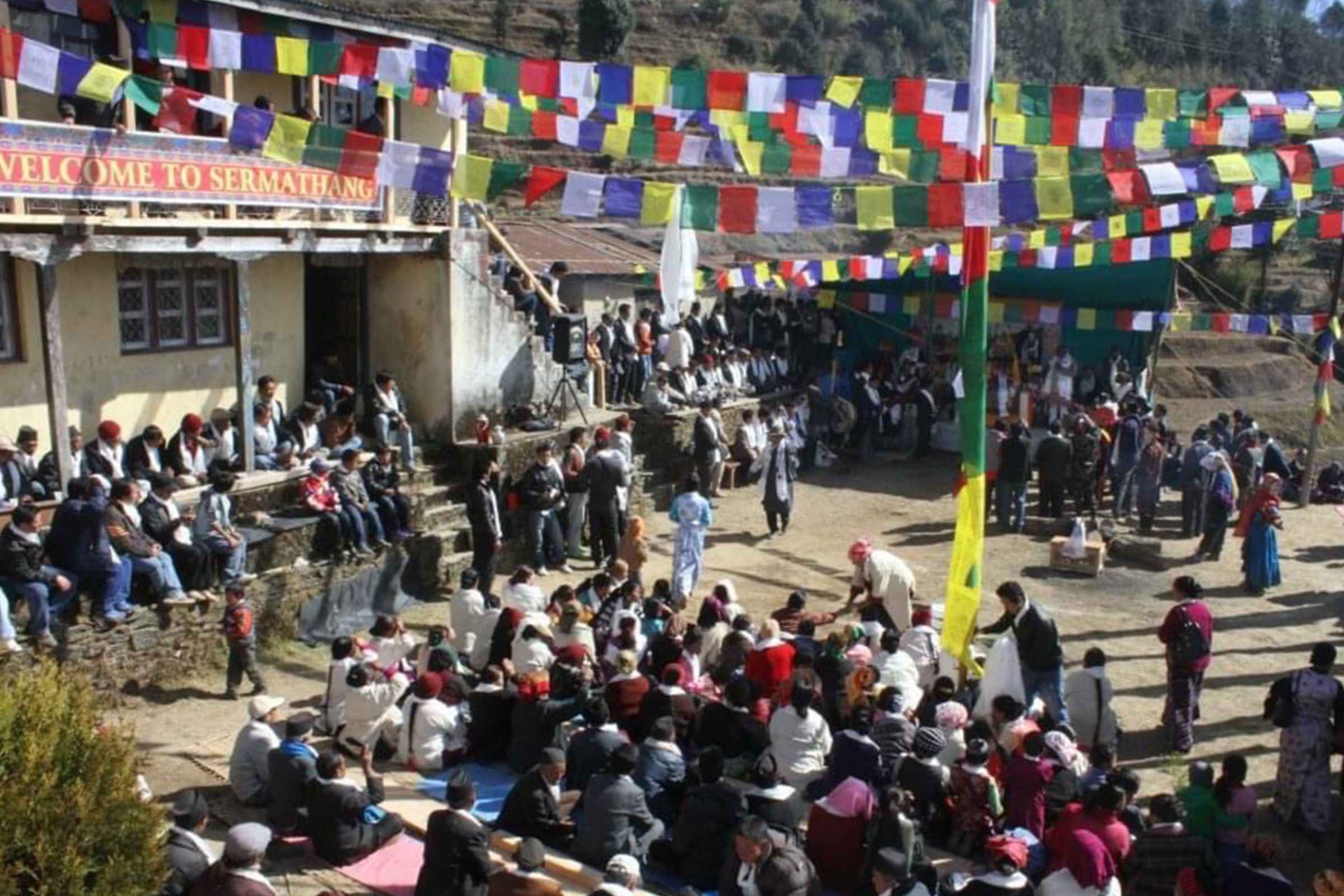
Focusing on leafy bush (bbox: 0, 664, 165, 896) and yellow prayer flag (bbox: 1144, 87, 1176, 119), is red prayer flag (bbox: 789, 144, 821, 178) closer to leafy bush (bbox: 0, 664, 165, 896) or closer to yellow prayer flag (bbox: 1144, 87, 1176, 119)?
yellow prayer flag (bbox: 1144, 87, 1176, 119)

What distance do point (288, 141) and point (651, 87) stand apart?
3955mm

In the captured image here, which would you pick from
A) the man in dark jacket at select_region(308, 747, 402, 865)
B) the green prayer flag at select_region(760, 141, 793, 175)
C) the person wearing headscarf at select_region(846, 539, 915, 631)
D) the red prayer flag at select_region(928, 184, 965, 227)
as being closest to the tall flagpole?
the red prayer flag at select_region(928, 184, 965, 227)

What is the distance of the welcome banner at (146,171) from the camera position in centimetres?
1151

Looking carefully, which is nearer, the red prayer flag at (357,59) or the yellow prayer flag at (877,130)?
the red prayer flag at (357,59)

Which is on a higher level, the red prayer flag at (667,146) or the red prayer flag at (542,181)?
the red prayer flag at (667,146)

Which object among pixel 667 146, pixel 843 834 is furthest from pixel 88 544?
pixel 843 834

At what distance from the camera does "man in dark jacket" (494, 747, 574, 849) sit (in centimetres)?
851

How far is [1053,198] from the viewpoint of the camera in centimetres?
1016

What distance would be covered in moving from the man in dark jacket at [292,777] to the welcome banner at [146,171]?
5.71 m

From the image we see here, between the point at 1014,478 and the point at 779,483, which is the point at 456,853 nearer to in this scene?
the point at 779,483

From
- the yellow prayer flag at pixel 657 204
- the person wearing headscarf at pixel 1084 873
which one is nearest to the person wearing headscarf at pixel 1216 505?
the yellow prayer flag at pixel 657 204

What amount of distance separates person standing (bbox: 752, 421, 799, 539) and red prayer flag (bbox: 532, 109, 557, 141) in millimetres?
5559

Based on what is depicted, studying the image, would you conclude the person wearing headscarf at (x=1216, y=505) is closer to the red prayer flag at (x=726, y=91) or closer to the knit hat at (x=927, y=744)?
the red prayer flag at (x=726, y=91)

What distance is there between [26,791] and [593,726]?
422 centimetres
